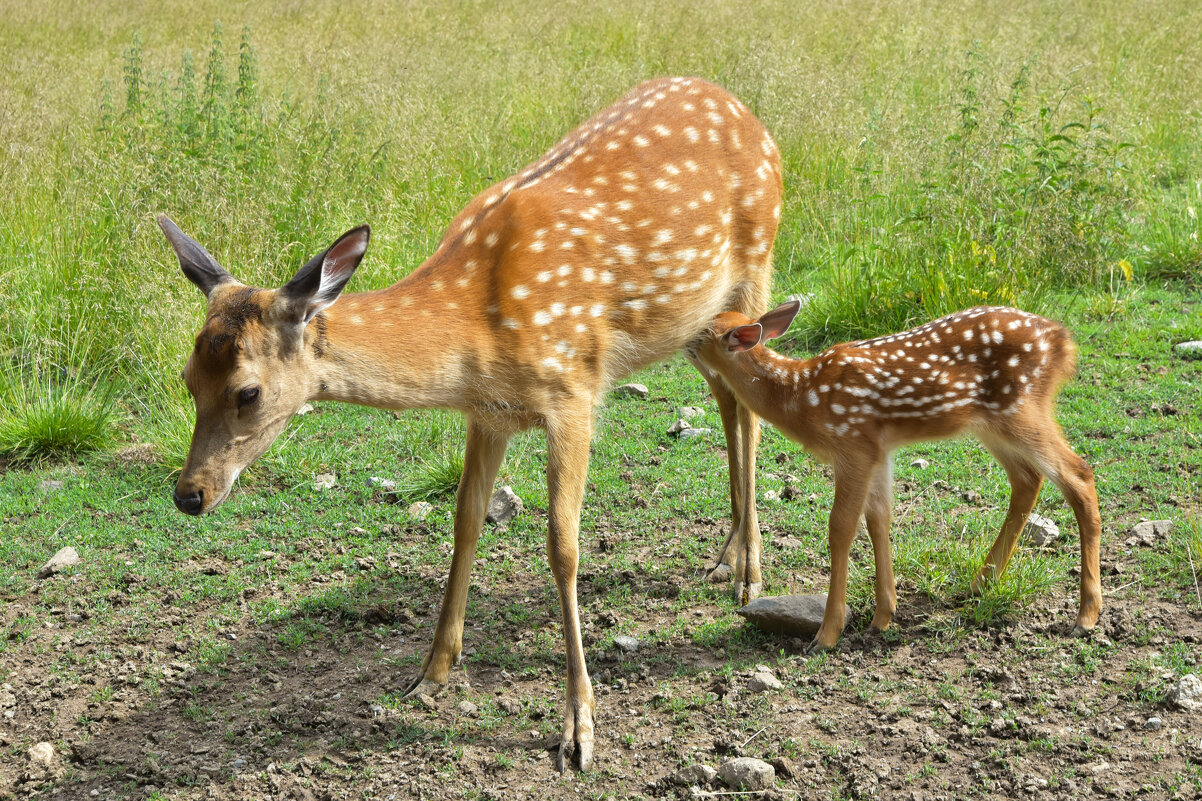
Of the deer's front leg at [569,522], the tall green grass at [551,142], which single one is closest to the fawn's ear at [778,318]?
the deer's front leg at [569,522]

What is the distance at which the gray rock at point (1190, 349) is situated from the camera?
6357 millimetres

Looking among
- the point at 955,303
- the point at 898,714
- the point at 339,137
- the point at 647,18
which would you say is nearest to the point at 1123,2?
the point at 647,18

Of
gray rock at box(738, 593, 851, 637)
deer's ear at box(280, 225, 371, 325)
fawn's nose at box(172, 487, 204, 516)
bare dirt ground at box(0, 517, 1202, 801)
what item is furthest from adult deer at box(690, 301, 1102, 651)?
fawn's nose at box(172, 487, 204, 516)

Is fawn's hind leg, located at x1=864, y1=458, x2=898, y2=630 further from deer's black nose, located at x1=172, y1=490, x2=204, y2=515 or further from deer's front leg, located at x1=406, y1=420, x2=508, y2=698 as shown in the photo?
deer's black nose, located at x1=172, y1=490, x2=204, y2=515

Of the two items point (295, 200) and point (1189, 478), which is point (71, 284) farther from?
point (1189, 478)

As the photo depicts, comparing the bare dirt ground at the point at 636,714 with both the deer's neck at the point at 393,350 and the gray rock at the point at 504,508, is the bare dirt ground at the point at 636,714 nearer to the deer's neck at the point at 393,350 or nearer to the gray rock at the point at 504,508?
the gray rock at the point at 504,508

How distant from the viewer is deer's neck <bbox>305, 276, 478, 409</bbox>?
370 centimetres

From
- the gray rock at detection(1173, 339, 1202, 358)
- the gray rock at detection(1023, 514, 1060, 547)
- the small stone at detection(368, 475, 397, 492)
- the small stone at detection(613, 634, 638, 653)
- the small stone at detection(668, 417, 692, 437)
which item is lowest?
the small stone at detection(368, 475, 397, 492)

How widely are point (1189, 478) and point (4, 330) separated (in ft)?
21.4

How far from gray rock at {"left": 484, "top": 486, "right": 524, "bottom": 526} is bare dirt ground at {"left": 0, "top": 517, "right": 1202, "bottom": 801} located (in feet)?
3.00

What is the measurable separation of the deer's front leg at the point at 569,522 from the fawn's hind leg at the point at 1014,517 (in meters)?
1.56

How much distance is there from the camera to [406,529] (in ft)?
17.9

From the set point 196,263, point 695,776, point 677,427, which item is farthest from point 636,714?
point 677,427

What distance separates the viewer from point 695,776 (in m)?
3.56
